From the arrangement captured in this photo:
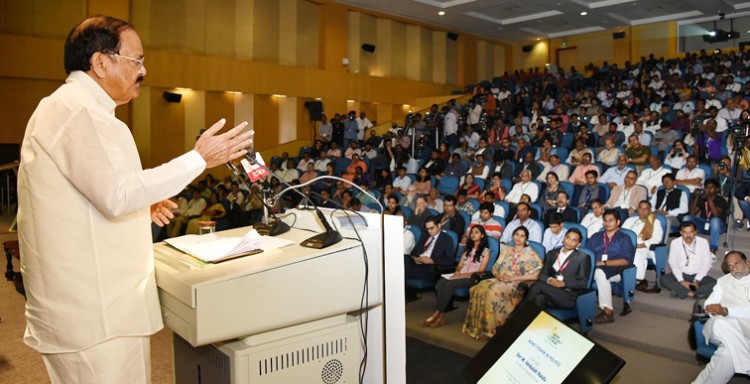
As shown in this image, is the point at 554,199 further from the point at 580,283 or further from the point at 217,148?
the point at 217,148

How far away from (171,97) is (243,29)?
7.83 feet

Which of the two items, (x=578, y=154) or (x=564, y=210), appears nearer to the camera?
(x=564, y=210)

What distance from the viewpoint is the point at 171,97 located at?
11.6 metres

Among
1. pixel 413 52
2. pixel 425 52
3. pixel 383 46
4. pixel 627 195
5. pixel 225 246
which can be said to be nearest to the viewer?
pixel 225 246

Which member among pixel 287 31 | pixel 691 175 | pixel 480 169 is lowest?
pixel 691 175

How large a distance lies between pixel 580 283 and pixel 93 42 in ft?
12.5

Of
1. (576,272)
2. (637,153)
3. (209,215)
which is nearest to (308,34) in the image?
(209,215)

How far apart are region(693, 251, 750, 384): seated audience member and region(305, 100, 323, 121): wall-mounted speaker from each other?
35.5 ft

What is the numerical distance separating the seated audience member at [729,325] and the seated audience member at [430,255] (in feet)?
7.31

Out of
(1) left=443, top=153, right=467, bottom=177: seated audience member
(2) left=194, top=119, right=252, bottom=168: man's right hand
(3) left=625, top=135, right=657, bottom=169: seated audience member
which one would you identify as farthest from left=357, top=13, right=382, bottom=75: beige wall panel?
(2) left=194, top=119, right=252, bottom=168: man's right hand

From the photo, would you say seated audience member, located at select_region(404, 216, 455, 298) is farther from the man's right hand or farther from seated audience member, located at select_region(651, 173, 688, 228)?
the man's right hand

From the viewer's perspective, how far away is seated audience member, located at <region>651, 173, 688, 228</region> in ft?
19.2

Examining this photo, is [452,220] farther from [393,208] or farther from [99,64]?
[99,64]

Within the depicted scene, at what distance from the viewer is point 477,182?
25.5 ft
